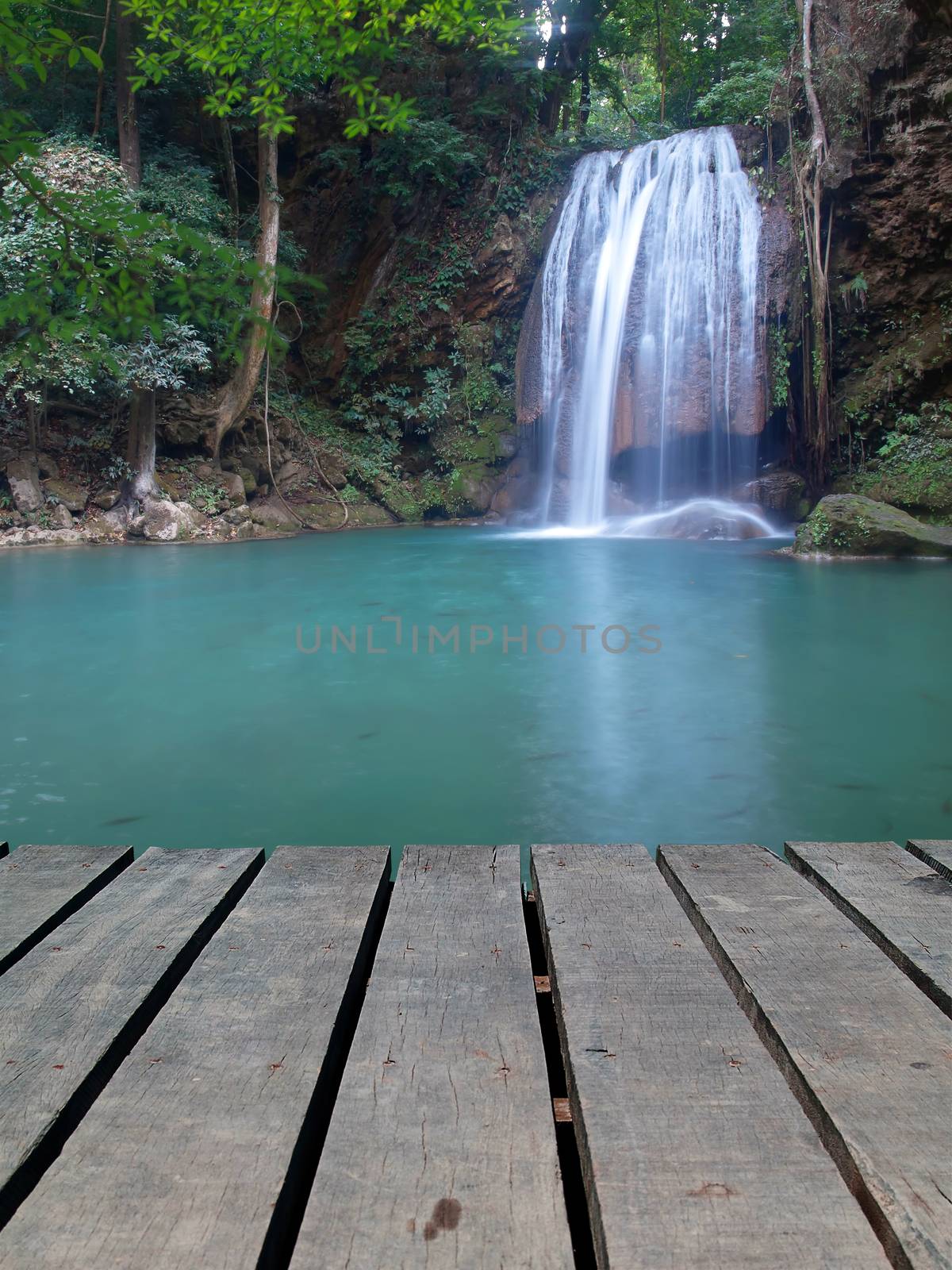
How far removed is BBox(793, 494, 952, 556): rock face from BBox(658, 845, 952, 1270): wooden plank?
10356mm

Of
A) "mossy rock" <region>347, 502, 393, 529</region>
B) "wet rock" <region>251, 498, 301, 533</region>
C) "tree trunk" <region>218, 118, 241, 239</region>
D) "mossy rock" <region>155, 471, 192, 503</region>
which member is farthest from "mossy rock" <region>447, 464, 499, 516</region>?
"tree trunk" <region>218, 118, 241, 239</region>

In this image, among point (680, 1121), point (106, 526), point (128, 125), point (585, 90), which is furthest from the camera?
point (585, 90)

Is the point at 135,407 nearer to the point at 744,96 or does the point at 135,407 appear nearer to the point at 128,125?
the point at 128,125

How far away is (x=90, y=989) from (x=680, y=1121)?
90 centimetres

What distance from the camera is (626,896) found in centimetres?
186

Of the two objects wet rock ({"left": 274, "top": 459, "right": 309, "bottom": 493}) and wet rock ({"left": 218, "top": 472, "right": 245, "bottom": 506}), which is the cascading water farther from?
wet rock ({"left": 218, "top": 472, "right": 245, "bottom": 506})

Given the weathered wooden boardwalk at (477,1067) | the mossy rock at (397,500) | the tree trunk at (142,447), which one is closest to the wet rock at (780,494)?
the mossy rock at (397,500)

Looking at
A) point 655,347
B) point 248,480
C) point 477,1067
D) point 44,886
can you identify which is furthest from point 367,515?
point 477,1067

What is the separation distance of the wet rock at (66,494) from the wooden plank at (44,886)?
46.6 feet

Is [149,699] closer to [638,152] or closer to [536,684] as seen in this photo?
[536,684]

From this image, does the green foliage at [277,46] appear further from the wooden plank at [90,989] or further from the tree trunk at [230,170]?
the tree trunk at [230,170]

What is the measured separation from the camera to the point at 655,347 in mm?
15844

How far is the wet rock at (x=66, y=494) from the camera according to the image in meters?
15.1

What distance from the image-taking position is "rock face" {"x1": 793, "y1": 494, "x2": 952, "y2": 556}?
11398mm
